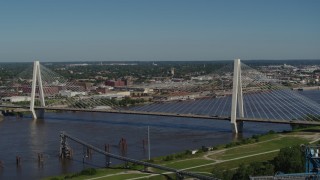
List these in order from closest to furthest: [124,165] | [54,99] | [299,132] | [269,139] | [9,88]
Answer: [124,165] < [269,139] < [299,132] < [54,99] < [9,88]

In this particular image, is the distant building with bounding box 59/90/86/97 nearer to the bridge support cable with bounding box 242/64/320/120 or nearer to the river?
the river

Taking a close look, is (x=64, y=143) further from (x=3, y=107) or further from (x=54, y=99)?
(x=54, y=99)

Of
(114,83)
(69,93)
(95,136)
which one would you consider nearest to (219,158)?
(95,136)

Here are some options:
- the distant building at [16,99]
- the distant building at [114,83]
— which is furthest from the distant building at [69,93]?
the distant building at [114,83]

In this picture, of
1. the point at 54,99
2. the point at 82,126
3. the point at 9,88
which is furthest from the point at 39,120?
the point at 9,88

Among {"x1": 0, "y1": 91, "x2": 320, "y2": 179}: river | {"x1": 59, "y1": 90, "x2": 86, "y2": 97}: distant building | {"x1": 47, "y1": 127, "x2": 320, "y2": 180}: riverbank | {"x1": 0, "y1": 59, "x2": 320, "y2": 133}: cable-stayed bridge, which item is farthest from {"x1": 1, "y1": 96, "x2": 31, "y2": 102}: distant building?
{"x1": 47, "y1": 127, "x2": 320, "y2": 180}: riverbank

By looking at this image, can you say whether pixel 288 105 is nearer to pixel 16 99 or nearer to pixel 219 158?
pixel 219 158

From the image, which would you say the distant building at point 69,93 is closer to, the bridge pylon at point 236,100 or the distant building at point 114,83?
the distant building at point 114,83
